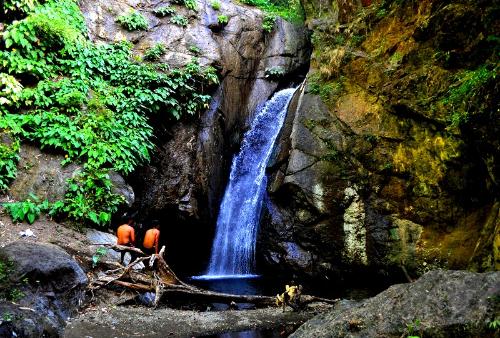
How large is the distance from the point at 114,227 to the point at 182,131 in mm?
4495

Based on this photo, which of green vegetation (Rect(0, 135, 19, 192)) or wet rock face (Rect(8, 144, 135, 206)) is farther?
wet rock face (Rect(8, 144, 135, 206))

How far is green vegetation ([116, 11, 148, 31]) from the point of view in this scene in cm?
1503

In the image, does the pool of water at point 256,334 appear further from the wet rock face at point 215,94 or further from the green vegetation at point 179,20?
the green vegetation at point 179,20

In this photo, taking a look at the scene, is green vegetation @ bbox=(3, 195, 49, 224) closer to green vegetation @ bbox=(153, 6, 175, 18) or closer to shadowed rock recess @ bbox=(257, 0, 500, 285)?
shadowed rock recess @ bbox=(257, 0, 500, 285)

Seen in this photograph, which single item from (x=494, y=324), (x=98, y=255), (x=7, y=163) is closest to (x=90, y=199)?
(x=98, y=255)

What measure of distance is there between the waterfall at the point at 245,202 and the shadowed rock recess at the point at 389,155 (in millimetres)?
922

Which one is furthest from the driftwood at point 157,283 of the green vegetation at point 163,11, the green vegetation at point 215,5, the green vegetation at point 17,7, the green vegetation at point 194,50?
the green vegetation at point 215,5

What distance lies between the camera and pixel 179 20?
1625cm

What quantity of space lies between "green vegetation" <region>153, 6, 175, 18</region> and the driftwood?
38.0 ft

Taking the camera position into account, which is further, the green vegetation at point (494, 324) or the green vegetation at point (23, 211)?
the green vegetation at point (23, 211)

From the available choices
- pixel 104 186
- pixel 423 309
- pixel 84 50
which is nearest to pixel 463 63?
pixel 423 309

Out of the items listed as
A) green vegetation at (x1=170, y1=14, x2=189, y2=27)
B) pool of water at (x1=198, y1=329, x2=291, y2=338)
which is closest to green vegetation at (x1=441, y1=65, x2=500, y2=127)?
pool of water at (x1=198, y1=329, x2=291, y2=338)

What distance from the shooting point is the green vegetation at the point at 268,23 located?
1823cm

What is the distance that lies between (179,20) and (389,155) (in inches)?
438
